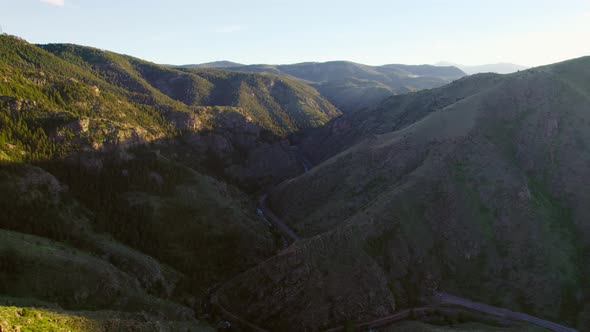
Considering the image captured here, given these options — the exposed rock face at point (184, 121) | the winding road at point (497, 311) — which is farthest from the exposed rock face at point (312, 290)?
A: the exposed rock face at point (184, 121)

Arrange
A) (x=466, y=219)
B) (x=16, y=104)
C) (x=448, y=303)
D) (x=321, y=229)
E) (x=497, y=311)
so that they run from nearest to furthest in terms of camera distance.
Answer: (x=497, y=311) → (x=448, y=303) → (x=466, y=219) → (x=16, y=104) → (x=321, y=229)

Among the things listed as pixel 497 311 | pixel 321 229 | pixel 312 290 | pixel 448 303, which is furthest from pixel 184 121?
pixel 497 311

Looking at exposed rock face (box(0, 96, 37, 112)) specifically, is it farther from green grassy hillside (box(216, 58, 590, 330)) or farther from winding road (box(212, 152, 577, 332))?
green grassy hillside (box(216, 58, 590, 330))

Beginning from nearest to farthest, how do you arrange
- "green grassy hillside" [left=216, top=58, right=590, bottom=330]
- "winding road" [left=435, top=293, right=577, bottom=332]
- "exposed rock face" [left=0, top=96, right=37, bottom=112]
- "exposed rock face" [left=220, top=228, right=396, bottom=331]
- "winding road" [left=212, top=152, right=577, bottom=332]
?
"winding road" [left=435, top=293, right=577, bottom=332]
"winding road" [left=212, top=152, right=577, bottom=332]
"exposed rock face" [left=220, top=228, right=396, bottom=331]
"green grassy hillside" [left=216, top=58, right=590, bottom=330]
"exposed rock face" [left=0, top=96, right=37, bottom=112]

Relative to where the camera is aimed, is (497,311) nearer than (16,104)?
Yes

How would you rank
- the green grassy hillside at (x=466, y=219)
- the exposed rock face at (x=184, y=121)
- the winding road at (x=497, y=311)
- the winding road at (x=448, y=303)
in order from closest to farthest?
the winding road at (x=497, y=311) → the winding road at (x=448, y=303) → the green grassy hillside at (x=466, y=219) → the exposed rock face at (x=184, y=121)

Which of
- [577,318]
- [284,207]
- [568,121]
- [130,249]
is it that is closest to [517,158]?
[568,121]

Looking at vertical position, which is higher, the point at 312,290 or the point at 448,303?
the point at 312,290

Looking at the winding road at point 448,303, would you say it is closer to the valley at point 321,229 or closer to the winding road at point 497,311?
the winding road at point 497,311

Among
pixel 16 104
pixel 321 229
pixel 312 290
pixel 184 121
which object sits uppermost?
pixel 16 104

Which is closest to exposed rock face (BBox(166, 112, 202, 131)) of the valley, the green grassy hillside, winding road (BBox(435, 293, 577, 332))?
the valley

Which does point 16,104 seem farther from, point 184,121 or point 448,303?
point 448,303

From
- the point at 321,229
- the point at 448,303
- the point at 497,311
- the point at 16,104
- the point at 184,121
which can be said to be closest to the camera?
the point at 497,311

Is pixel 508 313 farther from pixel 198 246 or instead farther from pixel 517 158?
pixel 198 246
